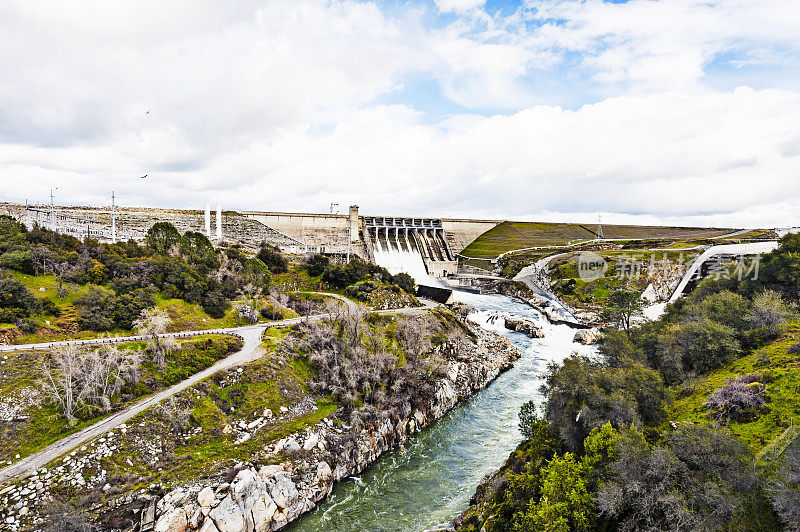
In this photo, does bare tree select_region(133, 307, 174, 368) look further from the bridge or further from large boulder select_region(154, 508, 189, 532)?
the bridge

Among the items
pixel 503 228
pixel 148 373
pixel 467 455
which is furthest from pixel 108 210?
pixel 503 228

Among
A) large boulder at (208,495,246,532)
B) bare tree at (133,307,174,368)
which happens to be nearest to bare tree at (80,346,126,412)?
bare tree at (133,307,174,368)

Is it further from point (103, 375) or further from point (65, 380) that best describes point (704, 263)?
point (65, 380)

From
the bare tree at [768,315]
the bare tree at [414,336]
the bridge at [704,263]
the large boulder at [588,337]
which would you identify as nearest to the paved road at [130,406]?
the bare tree at [414,336]

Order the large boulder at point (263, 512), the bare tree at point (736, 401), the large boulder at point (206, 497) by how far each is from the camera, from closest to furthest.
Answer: the bare tree at point (736, 401) → the large boulder at point (206, 497) → the large boulder at point (263, 512)

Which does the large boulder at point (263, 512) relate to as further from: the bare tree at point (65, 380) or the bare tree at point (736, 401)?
the bare tree at point (736, 401)

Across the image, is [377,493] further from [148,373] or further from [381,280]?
[381,280]
